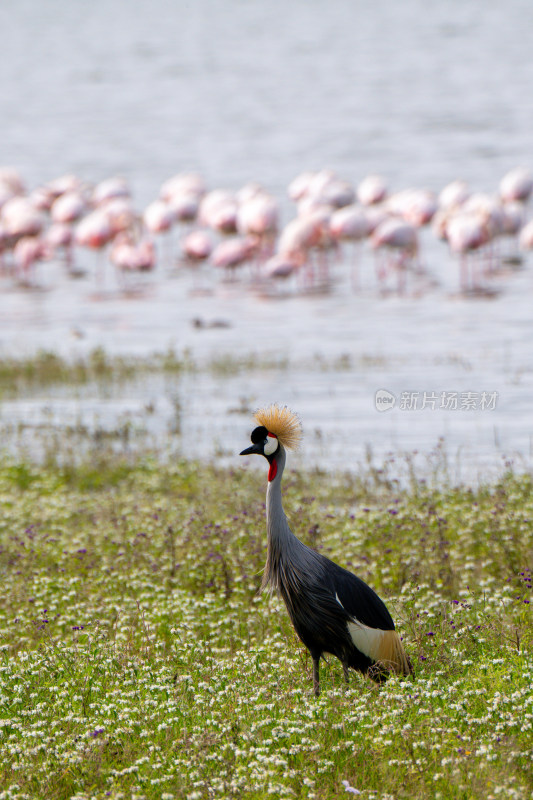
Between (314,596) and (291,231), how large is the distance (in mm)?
20034

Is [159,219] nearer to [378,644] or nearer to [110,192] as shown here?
[110,192]

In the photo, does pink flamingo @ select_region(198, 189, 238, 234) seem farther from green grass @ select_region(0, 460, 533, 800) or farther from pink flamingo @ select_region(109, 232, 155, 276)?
green grass @ select_region(0, 460, 533, 800)

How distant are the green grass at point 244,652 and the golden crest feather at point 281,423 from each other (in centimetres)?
132

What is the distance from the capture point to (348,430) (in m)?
13.3

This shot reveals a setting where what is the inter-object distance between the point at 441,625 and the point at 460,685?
2.79ft

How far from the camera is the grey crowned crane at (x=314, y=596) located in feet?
19.7

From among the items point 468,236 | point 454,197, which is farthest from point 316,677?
point 454,197

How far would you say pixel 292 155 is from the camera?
4678cm

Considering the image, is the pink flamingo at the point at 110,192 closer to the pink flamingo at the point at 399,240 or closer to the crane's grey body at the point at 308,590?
the pink flamingo at the point at 399,240

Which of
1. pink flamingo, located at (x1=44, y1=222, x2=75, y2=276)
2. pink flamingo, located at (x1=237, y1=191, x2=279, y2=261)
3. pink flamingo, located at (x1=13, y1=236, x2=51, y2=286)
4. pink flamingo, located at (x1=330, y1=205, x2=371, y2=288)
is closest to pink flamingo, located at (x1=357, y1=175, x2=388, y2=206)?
pink flamingo, located at (x1=237, y1=191, x2=279, y2=261)

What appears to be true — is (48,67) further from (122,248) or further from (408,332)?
(408,332)

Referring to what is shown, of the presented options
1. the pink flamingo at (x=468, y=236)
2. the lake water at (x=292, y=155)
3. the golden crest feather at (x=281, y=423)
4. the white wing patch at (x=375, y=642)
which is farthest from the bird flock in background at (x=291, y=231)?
the white wing patch at (x=375, y=642)

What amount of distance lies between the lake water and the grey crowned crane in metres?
5.13

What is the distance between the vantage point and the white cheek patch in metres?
6.05
